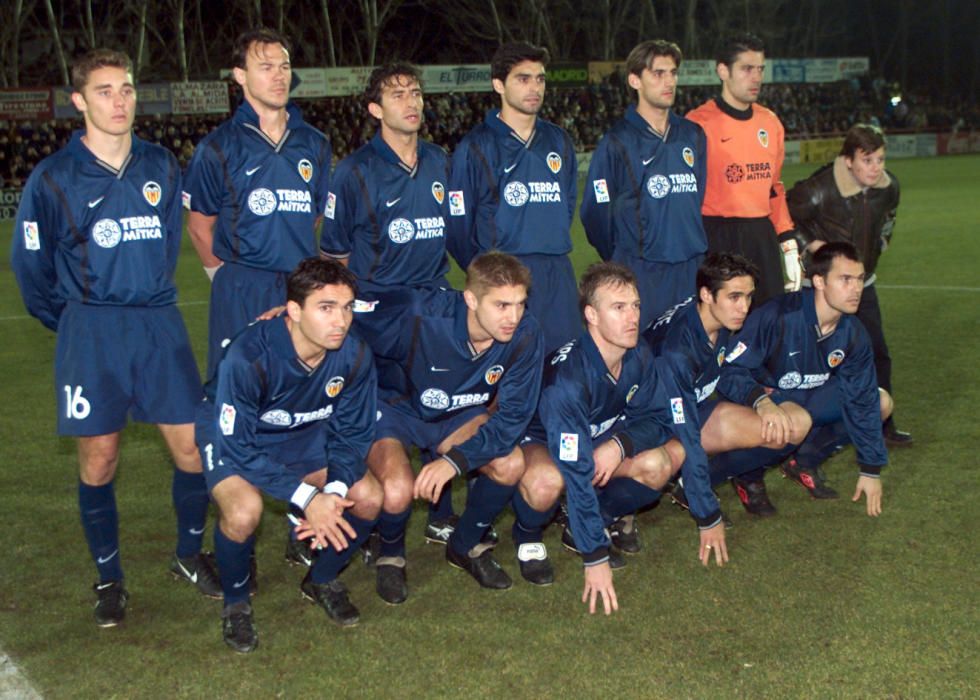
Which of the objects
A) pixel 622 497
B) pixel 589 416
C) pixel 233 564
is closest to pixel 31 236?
pixel 233 564

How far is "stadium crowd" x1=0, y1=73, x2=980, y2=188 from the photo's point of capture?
2706 centimetres

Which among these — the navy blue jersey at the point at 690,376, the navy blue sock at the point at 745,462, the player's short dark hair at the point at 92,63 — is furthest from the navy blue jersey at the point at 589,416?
the player's short dark hair at the point at 92,63

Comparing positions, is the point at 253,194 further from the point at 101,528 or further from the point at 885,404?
the point at 885,404

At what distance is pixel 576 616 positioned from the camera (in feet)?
15.3

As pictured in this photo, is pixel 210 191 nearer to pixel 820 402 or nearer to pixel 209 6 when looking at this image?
pixel 820 402

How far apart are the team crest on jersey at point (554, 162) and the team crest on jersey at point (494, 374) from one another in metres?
1.41

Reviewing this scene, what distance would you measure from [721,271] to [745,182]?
1387mm

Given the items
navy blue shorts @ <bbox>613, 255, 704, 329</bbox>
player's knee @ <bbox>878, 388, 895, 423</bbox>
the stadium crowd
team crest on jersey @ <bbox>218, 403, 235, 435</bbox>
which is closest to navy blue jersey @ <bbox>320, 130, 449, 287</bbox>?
navy blue shorts @ <bbox>613, 255, 704, 329</bbox>

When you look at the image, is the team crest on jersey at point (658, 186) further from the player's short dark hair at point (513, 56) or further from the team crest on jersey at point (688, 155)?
the player's short dark hair at point (513, 56)

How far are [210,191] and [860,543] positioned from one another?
11.3 ft

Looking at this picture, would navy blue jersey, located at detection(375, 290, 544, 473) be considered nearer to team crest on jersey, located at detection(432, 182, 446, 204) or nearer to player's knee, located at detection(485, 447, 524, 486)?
player's knee, located at detection(485, 447, 524, 486)

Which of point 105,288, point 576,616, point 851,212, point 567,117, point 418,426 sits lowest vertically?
point 576,616

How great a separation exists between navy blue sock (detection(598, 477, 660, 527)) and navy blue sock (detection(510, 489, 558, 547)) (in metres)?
0.28

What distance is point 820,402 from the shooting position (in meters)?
5.99
